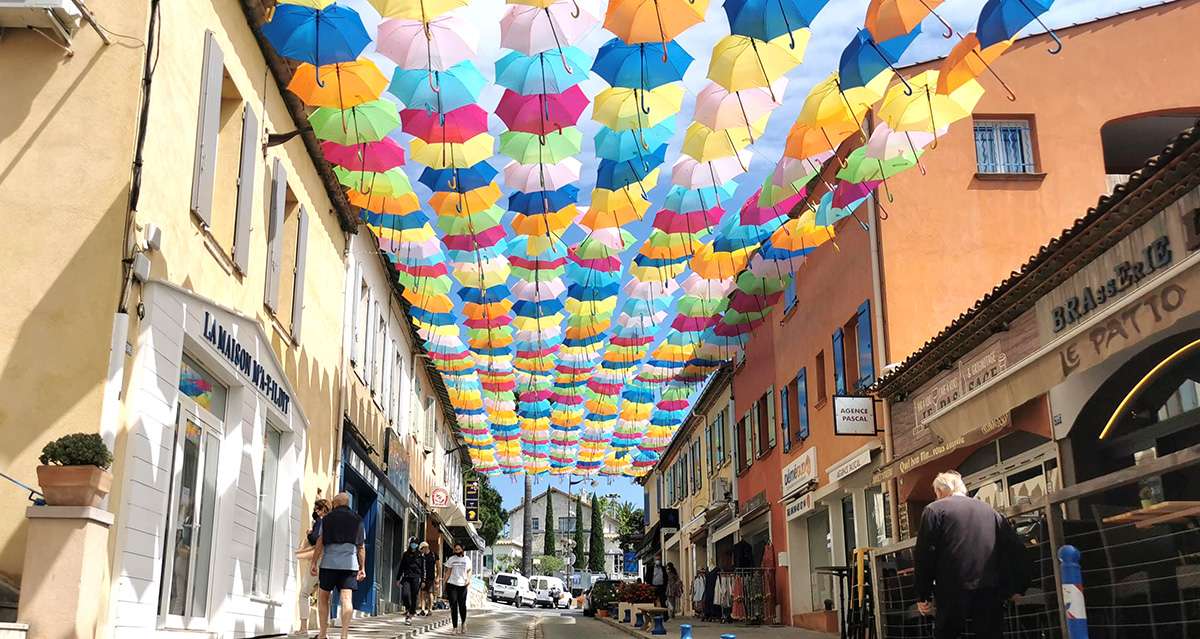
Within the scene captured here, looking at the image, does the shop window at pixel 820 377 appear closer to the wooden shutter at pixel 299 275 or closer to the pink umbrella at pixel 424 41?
the wooden shutter at pixel 299 275

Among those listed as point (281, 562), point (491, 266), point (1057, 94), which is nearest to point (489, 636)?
point (281, 562)

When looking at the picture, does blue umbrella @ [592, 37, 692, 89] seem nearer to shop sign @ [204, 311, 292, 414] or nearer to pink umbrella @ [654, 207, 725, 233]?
pink umbrella @ [654, 207, 725, 233]

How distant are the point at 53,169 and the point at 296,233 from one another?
6.86 m

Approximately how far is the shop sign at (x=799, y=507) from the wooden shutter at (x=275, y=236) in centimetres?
1173

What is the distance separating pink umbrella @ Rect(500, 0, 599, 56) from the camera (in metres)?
12.0

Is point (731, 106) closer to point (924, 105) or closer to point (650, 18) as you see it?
point (924, 105)

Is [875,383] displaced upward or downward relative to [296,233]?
downward

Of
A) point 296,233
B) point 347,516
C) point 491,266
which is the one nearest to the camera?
point 347,516

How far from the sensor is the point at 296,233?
16641 millimetres

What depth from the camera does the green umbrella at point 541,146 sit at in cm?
1538

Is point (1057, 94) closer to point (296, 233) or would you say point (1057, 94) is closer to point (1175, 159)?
point (1175, 159)

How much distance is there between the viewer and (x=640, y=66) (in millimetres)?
12906

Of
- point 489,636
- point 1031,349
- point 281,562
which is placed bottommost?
point 489,636

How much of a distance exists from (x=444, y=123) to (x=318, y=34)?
263cm
